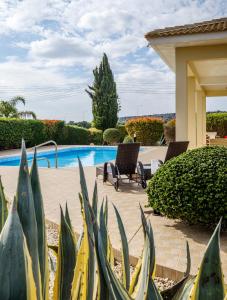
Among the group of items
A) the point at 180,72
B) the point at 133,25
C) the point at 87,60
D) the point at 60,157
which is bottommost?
the point at 60,157

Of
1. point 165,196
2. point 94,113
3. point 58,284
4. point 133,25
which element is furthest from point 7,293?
point 94,113

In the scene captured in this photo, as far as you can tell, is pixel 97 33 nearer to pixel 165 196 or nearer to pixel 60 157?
pixel 60 157

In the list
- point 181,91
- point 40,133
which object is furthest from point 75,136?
point 181,91

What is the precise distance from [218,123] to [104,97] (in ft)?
41.1

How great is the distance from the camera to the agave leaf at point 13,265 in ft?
2.80

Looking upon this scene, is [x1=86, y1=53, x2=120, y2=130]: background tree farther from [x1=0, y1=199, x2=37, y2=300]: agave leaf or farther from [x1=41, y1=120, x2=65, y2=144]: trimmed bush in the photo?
[x1=0, y1=199, x2=37, y2=300]: agave leaf

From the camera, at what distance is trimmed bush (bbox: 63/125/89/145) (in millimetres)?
29328

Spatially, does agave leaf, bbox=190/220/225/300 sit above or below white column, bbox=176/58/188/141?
below

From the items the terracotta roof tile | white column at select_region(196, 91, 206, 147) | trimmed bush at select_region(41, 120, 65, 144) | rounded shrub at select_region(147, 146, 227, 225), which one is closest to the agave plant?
rounded shrub at select_region(147, 146, 227, 225)

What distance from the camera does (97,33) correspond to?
88.6ft

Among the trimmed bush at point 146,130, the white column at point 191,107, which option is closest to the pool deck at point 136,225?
the white column at point 191,107

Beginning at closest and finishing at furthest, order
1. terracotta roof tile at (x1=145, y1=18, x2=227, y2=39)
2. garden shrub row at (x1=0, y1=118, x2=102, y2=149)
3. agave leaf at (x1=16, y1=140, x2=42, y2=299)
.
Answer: agave leaf at (x1=16, y1=140, x2=42, y2=299) < terracotta roof tile at (x1=145, y1=18, x2=227, y2=39) < garden shrub row at (x1=0, y1=118, x2=102, y2=149)

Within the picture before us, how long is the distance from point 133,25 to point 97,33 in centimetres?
743

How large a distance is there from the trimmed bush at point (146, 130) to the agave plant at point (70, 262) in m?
23.9
